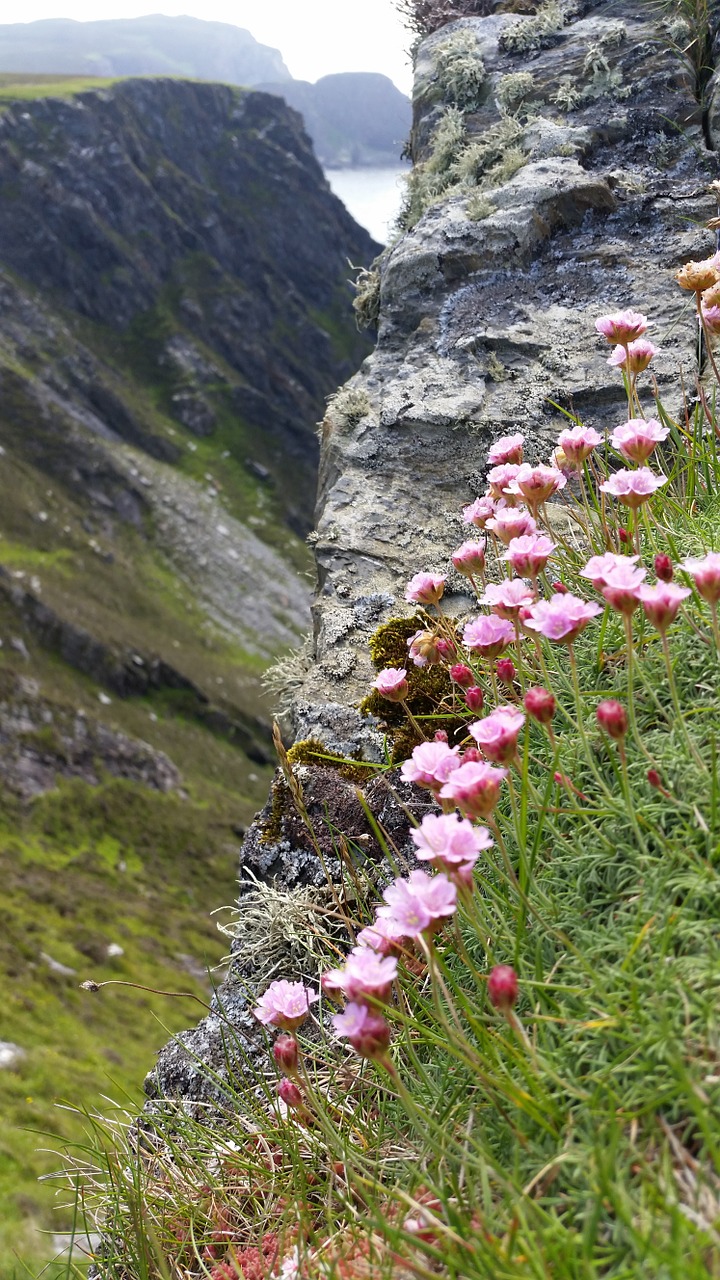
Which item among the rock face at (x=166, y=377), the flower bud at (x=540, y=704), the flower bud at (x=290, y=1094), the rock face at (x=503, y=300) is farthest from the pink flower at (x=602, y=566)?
the rock face at (x=166, y=377)

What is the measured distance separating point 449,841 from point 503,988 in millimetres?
324

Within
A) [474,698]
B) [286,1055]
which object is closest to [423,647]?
[474,698]

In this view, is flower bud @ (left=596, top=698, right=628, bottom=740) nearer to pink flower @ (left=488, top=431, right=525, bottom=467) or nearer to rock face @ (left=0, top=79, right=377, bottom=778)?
pink flower @ (left=488, top=431, right=525, bottom=467)

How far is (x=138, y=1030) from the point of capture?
36250 mm

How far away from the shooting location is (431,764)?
7.08 ft

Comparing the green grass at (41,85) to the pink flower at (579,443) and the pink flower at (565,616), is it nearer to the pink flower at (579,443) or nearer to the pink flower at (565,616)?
the pink flower at (579,443)

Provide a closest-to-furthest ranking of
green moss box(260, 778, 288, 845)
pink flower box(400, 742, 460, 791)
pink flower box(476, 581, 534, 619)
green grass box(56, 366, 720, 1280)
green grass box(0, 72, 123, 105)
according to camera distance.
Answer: green grass box(56, 366, 720, 1280) < pink flower box(400, 742, 460, 791) < pink flower box(476, 581, 534, 619) < green moss box(260, 778, 288, 845) < green grass box(0, 72, 123, 105)

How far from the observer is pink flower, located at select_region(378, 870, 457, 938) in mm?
1773

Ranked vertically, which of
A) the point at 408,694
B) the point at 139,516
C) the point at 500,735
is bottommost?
the point at 139,516

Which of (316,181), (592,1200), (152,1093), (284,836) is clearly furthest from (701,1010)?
(316,181)

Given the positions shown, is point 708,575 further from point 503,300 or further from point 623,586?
point 503,300

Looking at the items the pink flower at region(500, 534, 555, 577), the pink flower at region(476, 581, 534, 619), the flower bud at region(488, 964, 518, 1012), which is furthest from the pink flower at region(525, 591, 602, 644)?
the flower bud at region(488, 964, 518, 1012)

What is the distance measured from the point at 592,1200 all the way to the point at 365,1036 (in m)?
0.53

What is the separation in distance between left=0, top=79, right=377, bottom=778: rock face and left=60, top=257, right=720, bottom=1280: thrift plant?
59902 mm
